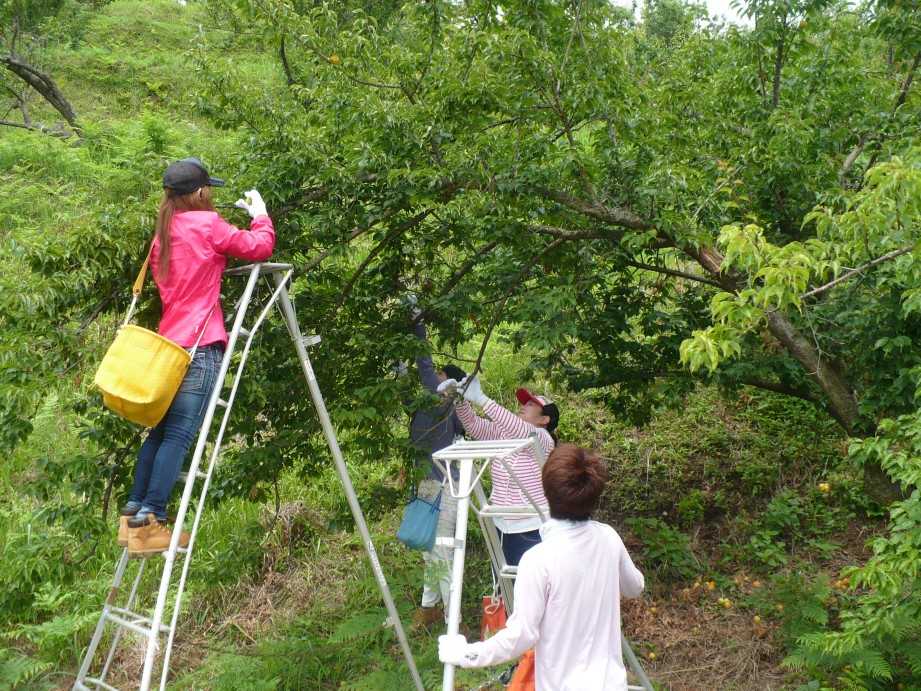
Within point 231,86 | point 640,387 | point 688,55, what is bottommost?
point 640,387

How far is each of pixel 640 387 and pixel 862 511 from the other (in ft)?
7.57

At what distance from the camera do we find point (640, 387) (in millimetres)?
6500

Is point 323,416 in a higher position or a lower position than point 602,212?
lower

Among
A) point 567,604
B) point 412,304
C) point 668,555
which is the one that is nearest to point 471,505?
point 567,604

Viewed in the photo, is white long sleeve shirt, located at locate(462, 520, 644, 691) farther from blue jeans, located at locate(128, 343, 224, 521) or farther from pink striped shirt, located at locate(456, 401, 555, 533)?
pink striped shirt, located at locate(456, 401, 555, 533)

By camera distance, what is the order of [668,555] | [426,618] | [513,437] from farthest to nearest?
[668,555] → [426,618] → [513,437]

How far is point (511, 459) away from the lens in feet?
16.0

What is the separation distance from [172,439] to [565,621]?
1732 mm

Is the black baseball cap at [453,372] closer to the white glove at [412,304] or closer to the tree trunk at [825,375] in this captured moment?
the white glove at [412,304]

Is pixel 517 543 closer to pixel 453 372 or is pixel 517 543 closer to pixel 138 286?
pixel 453 372

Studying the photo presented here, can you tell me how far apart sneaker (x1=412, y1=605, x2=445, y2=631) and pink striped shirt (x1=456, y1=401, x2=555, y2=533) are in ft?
4.58

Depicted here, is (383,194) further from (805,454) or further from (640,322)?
(805,454)

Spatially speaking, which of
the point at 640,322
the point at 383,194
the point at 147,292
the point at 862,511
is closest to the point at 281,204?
the point at 383,194

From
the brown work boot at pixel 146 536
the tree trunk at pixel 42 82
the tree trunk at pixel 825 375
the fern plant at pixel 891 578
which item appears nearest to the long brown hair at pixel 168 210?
the brown work boot at pixel 146 536
